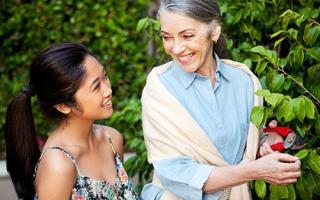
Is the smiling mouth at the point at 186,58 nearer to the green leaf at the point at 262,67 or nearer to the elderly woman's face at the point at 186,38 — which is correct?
the elderly woman's face at the point at 186,38

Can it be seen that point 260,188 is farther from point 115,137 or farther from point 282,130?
point 115,137

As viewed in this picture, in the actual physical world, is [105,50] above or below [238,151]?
below

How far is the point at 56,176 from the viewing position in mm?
2113

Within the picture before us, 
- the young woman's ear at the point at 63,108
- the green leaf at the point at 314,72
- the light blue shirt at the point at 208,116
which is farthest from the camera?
the green leaf at the point at 314,72

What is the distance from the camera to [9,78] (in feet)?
15.7

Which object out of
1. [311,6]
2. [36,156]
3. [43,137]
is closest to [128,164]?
[36,156]

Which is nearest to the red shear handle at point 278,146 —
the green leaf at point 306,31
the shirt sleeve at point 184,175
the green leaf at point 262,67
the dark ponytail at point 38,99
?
the shirt sleeve at point 184,175

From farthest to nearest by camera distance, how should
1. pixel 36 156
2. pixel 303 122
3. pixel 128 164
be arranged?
1. pixel 128 164
2. pixel 36 156
3. pixel 303 122

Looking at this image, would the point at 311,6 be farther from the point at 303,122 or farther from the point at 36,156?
the point at 36,156

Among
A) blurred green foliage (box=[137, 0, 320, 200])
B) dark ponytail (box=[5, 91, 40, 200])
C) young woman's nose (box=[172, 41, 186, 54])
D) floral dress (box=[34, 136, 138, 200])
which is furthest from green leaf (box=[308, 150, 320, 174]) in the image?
dark ponytail (box=[5, 91, 40, 200])

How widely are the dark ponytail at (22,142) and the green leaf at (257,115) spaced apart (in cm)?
82

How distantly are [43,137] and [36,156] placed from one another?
88.8 inches

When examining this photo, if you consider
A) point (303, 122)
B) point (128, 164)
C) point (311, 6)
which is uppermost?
point (311, 6)

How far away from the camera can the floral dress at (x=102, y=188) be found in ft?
7.18
